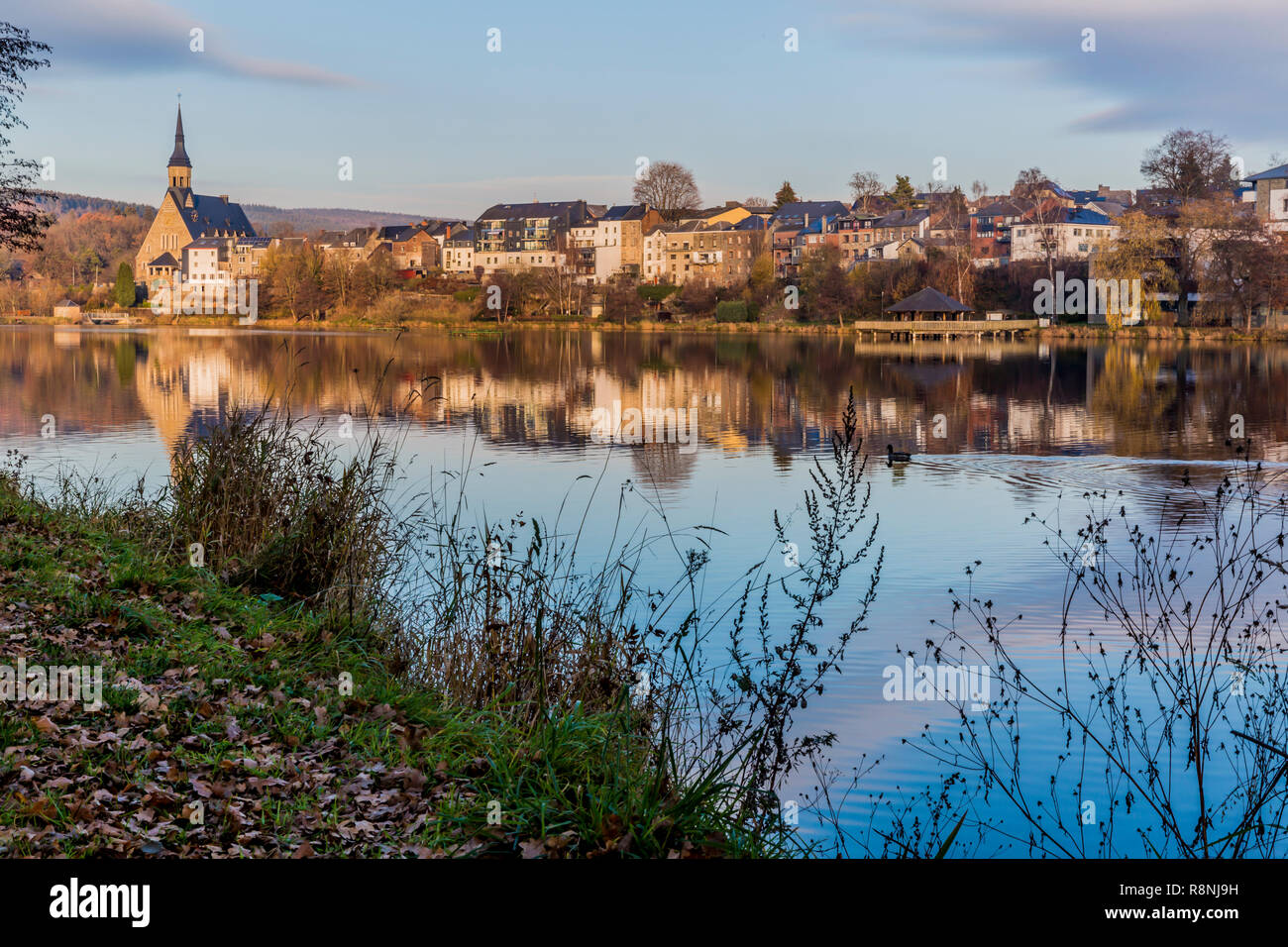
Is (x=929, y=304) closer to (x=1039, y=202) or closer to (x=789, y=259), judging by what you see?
(x=1039, y=202)

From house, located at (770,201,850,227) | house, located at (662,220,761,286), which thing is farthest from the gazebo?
house, located at (770,201,850,227)

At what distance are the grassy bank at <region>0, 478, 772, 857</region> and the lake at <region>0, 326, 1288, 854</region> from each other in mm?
2028

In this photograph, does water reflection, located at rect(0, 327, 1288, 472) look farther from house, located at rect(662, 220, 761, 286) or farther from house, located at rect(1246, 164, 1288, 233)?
house, located at rect(662, 220, 761, 286)

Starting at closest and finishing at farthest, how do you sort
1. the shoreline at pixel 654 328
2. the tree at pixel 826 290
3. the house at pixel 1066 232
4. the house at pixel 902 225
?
1. the shoreline at pixel 654 328
2. the tree at pixel 826 290
3. the house at pixel 1066 232
4. the house at pixel 902 225

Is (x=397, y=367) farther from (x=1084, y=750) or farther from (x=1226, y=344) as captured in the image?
(x=1226, y=344)

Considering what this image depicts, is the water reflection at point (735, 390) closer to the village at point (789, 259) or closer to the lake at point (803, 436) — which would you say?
the lake at point (803, 436)

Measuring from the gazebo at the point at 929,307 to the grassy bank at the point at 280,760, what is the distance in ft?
231

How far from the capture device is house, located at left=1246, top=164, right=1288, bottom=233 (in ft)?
274

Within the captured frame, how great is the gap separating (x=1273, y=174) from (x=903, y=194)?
4275 cm

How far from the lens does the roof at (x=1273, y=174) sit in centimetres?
8575

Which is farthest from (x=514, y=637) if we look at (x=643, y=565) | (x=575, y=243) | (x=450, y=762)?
(x=575, y=243)

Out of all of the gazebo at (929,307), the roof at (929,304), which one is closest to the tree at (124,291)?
the gazebo at (929,307)

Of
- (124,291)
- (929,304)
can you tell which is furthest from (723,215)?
(124,291)
